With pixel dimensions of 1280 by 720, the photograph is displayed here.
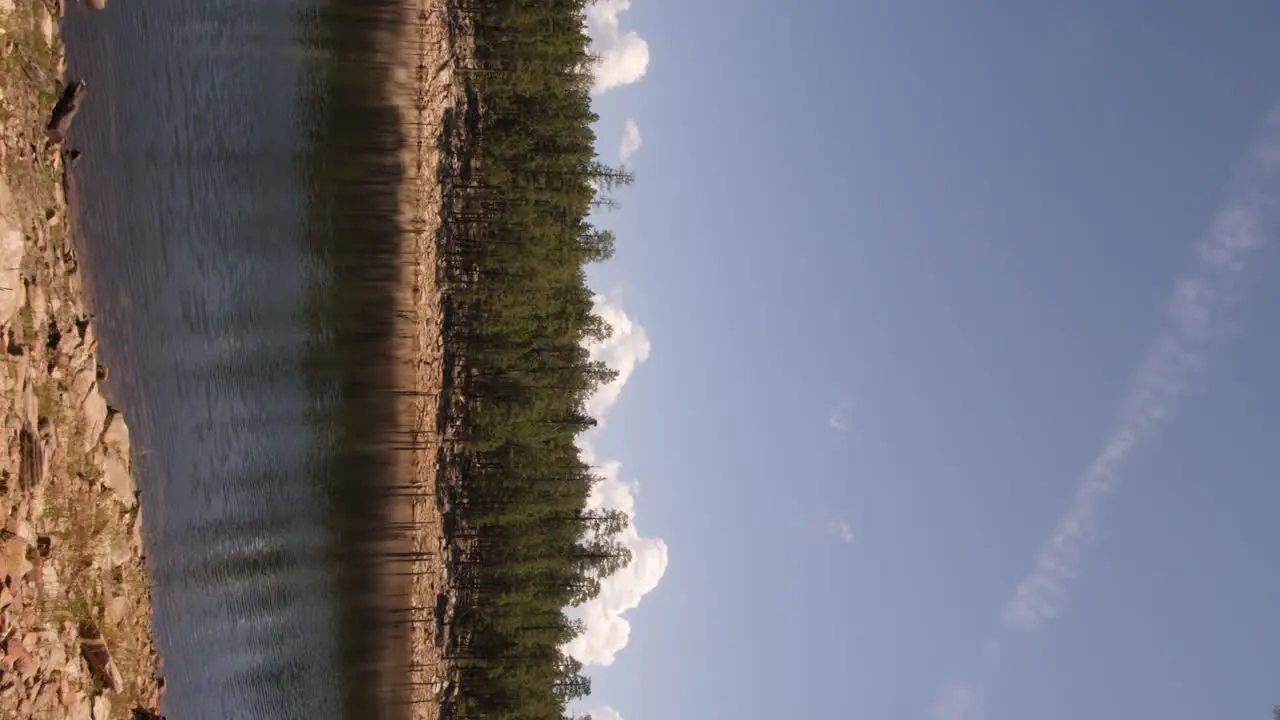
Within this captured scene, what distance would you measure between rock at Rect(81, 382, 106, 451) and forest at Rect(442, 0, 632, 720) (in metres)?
16.1

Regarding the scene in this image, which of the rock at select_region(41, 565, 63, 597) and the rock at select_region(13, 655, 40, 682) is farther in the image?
the rock at select_region(41, 565, 63, 597)

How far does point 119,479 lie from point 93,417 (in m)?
1.65

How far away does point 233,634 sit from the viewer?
81.3 feet

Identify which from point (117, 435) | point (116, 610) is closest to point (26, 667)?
point (116, 610)

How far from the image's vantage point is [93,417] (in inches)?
784

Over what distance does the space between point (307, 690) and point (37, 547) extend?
1269cm

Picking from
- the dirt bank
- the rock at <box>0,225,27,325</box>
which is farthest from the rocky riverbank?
the dirt bank

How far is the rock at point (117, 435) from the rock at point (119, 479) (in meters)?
0.19

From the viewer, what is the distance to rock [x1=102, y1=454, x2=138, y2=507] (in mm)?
20328

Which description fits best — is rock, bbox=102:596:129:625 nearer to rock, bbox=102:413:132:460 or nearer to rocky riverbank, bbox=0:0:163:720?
rocky riverbank, bbox=0:0:163:720

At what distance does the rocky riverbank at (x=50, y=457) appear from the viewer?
56.4ft

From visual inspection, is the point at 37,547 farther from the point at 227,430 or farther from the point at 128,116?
the point at 128,116

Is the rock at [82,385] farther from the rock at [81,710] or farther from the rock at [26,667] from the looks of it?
the rock at [81,710]

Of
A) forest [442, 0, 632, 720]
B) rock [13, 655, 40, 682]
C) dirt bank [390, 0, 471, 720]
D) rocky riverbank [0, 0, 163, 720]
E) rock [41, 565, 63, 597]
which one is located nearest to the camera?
rock [13, 655, 40, 682]
